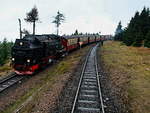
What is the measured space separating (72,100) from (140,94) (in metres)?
4.89

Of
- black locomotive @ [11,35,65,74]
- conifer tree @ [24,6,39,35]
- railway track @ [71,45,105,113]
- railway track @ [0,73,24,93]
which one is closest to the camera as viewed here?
railway track @ [71,45,105,113]

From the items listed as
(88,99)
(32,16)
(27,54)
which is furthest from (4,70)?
(32,16)

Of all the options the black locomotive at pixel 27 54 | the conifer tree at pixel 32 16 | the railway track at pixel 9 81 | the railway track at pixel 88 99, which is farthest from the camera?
the conifer tree at pixel 32 16

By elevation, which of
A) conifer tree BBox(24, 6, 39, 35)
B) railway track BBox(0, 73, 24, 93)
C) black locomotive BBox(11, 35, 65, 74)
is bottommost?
railway track BBox(0, 73, 24, 93)

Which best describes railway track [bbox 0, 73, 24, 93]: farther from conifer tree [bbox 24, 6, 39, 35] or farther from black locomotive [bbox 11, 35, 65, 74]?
conifer tree [bbox 24, 6, 39, 35]

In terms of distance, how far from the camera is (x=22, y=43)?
19234 mm

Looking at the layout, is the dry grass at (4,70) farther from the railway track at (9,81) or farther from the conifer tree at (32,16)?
the conifer tree at (32,16)

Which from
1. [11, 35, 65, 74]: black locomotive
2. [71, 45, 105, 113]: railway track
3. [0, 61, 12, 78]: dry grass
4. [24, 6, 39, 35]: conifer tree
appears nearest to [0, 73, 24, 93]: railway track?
[11, 35, 65, 74]: black locomotive

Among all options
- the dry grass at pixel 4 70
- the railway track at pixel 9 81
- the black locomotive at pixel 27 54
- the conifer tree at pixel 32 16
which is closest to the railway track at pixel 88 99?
the black locomotive at pixel 27 54

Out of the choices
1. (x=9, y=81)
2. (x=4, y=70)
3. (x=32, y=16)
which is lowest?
(x=9, y=81)

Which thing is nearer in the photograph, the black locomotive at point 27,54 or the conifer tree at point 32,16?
the black locomotive at point 27,54

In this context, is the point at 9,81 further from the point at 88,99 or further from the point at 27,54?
the point at 88,99

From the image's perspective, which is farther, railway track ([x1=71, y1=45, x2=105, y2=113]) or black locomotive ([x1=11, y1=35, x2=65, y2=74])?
black locomotive ([x1=11, y1=35, x2=65, y2=74])

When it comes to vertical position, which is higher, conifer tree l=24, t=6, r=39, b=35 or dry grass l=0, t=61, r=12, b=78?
conifer tree l=24, t=6, r=39, b=35
